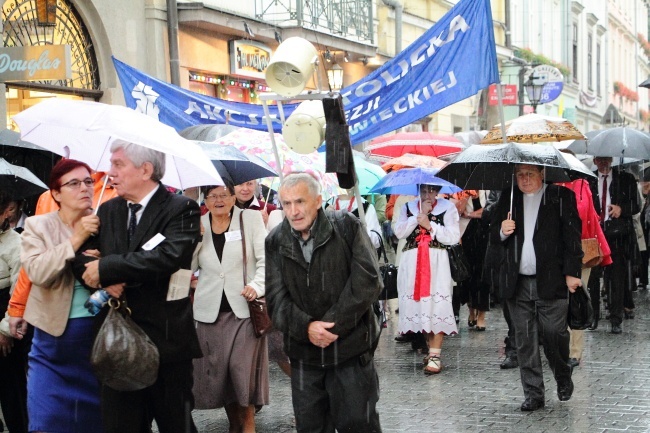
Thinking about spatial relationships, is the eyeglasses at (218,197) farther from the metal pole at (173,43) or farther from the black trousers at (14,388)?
the metal pole at (173,43)

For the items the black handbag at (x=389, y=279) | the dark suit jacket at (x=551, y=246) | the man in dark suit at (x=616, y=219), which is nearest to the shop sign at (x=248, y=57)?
the man in dark suit at (x=616, y=219)

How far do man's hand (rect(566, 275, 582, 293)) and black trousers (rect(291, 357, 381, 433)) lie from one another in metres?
2.66

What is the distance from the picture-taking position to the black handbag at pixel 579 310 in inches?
324

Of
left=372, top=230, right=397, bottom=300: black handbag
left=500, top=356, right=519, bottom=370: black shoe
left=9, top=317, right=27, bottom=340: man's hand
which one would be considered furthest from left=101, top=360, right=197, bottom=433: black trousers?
left=500, top=356, right=519, bottom=370: black shoe

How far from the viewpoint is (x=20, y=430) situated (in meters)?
7.17

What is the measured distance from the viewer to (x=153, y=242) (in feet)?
17.7

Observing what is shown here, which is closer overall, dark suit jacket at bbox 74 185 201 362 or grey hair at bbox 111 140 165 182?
dark suit jacket at bbox 74 185 201 362

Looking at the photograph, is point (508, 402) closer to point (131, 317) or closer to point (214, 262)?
point (214, 262)

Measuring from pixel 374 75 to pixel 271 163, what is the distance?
1220mm

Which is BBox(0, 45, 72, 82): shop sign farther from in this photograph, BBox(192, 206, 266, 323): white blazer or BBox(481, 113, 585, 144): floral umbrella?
BBox(192, 206, 266, 323): white blazer

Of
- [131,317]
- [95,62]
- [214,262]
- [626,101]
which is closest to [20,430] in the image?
[214,262]

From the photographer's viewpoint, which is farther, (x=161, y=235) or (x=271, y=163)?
(x=271, y=163)

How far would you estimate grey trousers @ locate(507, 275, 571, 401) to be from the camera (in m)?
8.17

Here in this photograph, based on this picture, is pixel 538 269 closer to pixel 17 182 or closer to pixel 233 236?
pixel 233 236
